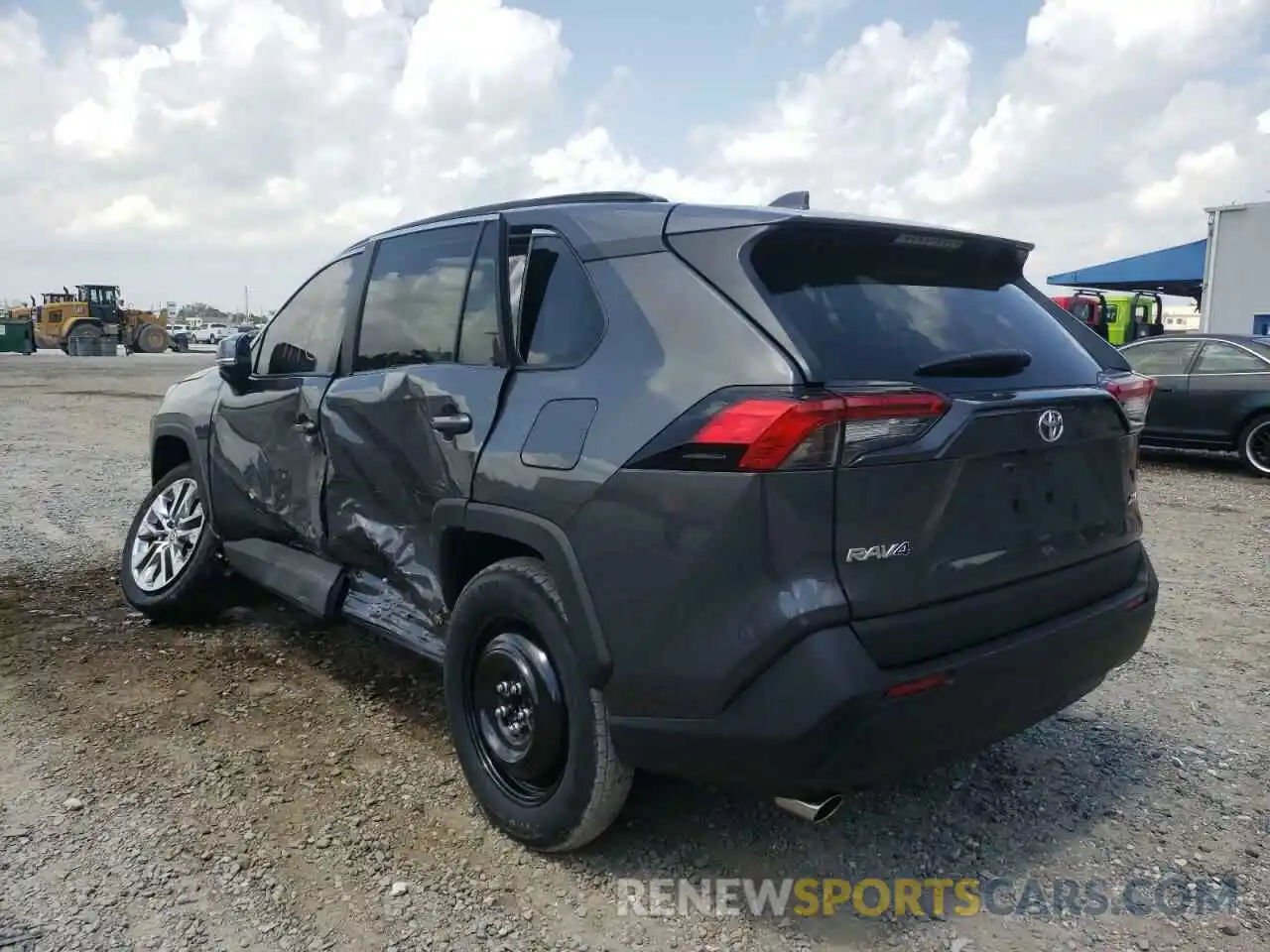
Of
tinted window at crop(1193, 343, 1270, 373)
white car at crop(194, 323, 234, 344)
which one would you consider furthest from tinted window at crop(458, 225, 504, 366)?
white car at crop(194, 323, 234, 344)

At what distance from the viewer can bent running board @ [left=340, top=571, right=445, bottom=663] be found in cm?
325

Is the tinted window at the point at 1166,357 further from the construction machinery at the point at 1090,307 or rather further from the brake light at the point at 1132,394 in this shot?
the construction machinery at the point at 1090,307

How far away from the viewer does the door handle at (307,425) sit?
12.3 feet

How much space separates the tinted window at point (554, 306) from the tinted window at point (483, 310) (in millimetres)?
100

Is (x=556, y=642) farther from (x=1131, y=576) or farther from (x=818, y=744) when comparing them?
(x=1131, y=576)

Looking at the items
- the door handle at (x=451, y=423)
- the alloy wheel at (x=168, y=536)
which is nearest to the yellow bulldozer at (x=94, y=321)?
the alloy wheel at (x=168, y=536)

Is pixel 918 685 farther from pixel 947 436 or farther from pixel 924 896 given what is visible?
pixel 924 896

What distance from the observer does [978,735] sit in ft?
7.66

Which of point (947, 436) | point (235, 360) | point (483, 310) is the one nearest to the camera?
point (947, 436)

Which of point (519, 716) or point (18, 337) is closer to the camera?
point (519, 716)

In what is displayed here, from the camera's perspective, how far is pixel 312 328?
13.4 ft

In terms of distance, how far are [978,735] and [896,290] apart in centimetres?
117

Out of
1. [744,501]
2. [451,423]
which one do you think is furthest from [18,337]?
[744,501]

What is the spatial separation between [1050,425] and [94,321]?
1702 inches
